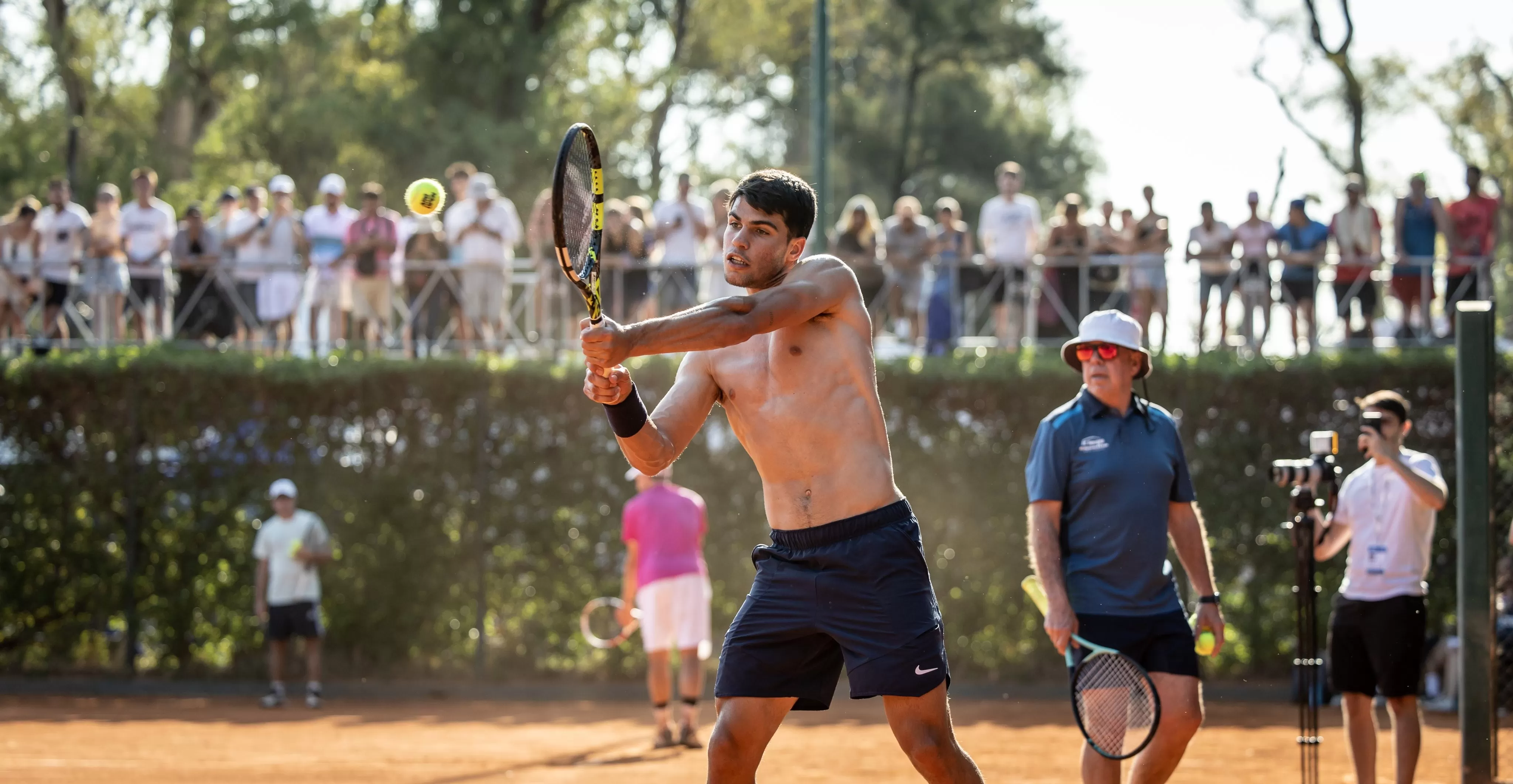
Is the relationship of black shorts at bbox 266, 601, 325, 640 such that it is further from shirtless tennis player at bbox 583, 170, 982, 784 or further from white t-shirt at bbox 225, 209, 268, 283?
shirtless tennis player at bbox 583, 170, 982, 784

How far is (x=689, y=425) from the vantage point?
5.13 meters

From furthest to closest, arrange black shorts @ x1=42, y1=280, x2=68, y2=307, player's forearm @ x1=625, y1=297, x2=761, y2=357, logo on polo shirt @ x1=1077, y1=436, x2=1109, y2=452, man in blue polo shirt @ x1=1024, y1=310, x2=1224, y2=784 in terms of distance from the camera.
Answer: black shorts @ x1=42, y1=280, x2=68, y2=307 → logo on polo shirt @ x1=1077, y1=436, x2=1109, y2=452 → man in blue polo shirt @ x1=1024, y1=310, x2=1224, y2=784 → player's forearm @ x1=625, y1=297, x2=761, y2=357

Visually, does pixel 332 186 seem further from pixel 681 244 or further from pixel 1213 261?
pixel 1213 261

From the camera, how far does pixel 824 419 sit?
202 inches

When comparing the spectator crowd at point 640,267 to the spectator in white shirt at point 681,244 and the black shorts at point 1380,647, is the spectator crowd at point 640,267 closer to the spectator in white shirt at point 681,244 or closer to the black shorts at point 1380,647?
the spectator in white shirt at point 681,244

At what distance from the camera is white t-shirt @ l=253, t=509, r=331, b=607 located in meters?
14.1

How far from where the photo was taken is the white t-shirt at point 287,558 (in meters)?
14.1

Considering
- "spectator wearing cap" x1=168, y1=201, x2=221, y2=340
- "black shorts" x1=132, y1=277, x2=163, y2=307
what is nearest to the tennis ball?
"spectator wearing cap" x1=168, y1=201, x2=221, y2=340

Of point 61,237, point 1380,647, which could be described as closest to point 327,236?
point 61,237

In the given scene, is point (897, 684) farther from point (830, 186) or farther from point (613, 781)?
point (830, 186)

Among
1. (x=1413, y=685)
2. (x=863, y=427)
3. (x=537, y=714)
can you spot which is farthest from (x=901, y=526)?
(x=537, y=714)

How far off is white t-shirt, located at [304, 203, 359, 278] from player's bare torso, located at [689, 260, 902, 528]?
1092cm

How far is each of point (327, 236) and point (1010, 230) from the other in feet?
21.1

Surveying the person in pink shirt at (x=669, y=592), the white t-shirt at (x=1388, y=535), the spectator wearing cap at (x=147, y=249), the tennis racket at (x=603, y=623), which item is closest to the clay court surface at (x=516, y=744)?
the person in pink shirt at (x=669, y=592)
